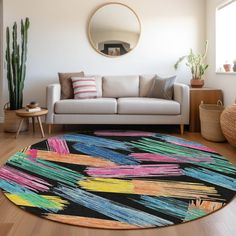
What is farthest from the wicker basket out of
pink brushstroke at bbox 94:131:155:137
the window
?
the window

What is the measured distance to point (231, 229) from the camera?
1417mm

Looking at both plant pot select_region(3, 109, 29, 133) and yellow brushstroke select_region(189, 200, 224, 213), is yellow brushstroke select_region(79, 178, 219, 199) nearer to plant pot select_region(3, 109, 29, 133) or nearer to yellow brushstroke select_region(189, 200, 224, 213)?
yellow brushstroke select_region(189, 200, 224, 213)

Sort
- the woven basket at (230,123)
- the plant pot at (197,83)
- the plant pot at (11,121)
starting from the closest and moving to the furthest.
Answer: the woven basket at (230,123), the plant pot at (11,121), the plant pot at (197,83)

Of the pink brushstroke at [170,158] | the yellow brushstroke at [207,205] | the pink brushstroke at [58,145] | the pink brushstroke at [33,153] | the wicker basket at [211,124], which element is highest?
the wicker basket at [211,124]

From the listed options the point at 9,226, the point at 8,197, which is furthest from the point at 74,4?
the point at 9,226

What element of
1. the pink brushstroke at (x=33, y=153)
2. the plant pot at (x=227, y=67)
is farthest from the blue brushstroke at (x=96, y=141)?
the plant pot at (x=227, y=67)

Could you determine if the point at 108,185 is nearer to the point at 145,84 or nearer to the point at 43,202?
the point at 43,202

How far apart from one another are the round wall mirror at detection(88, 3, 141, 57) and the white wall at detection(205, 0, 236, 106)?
1149 mm

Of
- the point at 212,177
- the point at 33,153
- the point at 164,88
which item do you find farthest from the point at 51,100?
the point at 212,177

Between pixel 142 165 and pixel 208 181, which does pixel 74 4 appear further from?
pixel 208 181

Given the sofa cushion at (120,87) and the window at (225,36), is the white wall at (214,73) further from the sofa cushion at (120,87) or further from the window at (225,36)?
the sofa cushion at (120,87)

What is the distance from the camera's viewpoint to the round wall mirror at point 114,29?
4336 millimetres

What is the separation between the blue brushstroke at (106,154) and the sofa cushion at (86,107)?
2.12 ft

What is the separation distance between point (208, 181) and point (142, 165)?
23.3 inches
